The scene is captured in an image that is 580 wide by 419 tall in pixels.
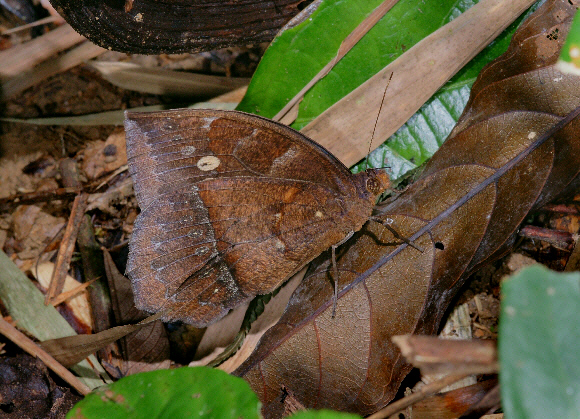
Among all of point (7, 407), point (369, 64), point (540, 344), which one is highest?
point (369, 64)

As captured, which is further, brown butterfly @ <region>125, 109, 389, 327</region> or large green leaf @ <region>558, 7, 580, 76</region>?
brown butterfly @ <region>125, 109, 389, 327</region>

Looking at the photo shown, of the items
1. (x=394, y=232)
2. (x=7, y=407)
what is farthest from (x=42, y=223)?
(x=394, y=232)

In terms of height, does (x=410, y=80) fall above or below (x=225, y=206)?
above

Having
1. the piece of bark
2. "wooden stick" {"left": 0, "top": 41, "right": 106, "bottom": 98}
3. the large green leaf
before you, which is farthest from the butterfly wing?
"wooden stick" {"left": 0, "top": 41, "right": 106, "bottom": 98}

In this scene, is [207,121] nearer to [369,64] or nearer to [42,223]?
[369,64]

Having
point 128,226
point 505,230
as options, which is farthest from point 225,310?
point 505,230

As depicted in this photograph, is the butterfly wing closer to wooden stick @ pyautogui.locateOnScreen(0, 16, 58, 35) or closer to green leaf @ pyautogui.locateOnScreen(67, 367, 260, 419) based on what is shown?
green leaf @ pyautogui.locateOnScreen(67, 367, 260, 419)
